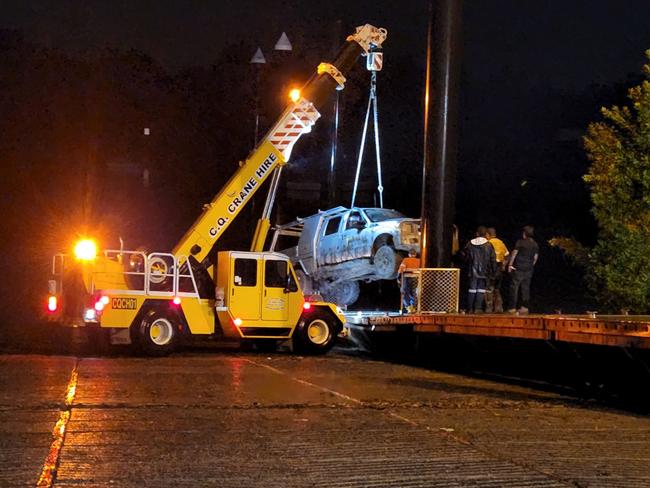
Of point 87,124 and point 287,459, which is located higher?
point 87,124

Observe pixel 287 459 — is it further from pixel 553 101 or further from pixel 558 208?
pixel 553 101

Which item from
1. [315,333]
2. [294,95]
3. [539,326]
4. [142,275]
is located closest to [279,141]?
[294,95]

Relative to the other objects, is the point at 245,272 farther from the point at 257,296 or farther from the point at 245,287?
the point at 257,296

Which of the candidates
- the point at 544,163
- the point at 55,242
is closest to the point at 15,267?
the point at 55,242

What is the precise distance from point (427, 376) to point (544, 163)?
77.6 feet

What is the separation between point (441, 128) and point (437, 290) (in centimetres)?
340

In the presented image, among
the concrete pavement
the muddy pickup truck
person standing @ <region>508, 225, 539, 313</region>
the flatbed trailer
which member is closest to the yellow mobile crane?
the flatbed trailer

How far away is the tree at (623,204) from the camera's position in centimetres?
1483

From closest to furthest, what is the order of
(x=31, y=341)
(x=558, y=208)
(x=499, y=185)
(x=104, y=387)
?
(x=104, y=387) < (x=31, y=341) < (x=558, y=208) < (x=499, y=185)

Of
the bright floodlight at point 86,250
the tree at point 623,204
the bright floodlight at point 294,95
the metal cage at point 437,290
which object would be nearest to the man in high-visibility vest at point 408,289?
the metal cage at point 437,290

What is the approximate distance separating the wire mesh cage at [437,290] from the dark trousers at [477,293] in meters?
0.51

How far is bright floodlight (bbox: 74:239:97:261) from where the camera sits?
53.7 feet

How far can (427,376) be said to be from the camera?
14234 mm

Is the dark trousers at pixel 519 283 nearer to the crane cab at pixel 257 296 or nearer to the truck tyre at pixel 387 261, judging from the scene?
the truck tyre at pixel 387 261
